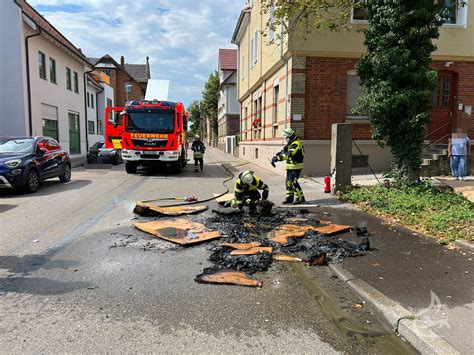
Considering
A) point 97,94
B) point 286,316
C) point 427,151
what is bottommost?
point 286,316

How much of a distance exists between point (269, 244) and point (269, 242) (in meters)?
0.09

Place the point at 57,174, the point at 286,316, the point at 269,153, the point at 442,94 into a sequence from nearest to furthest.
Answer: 1. the point at 286,316
2. the point at 57,174
3. the point at 442,94
4. the point at 269,153

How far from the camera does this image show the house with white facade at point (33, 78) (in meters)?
20.5

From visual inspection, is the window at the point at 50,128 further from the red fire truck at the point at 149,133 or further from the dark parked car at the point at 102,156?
the red fire truck at the point at 149,133

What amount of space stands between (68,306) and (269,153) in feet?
50.9

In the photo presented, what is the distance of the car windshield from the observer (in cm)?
1141

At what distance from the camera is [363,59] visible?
9.80 m

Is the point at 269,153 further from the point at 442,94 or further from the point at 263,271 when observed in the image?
the point at 263,271

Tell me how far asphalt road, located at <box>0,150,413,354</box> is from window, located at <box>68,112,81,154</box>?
24.4 m

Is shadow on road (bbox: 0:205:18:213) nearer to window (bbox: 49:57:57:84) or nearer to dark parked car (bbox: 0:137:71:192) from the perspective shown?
dark parked car (bbox: 0:137:71:192)

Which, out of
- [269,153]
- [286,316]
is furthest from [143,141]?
[286,316]

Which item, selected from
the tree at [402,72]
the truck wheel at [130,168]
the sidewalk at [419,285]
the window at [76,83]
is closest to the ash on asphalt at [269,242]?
the sidewalk at [419,285]

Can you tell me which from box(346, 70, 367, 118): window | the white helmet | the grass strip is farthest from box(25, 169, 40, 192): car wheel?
box(346, 70, 367, 118): window

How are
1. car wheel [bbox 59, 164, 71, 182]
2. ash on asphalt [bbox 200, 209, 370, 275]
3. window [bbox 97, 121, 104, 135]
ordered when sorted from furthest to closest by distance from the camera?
window [bbox 97, 121, 104, 135], car wheel [bbox 59, 164, 71, 182], ash on asphalt [bbox 200, 209, 370, 275]
